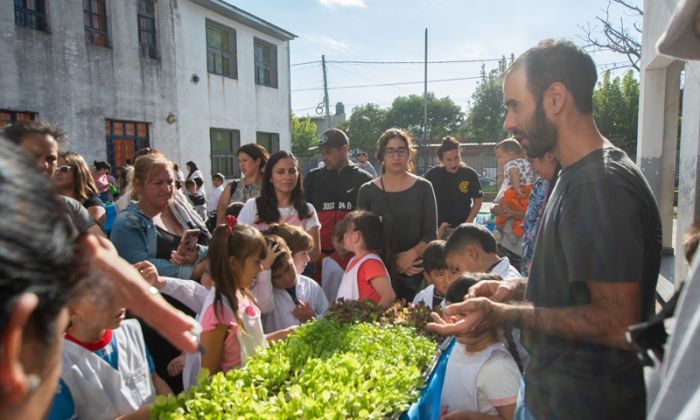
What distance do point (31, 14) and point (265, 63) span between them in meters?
9.03

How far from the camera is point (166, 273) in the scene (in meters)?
3.37

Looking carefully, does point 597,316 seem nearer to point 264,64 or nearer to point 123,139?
point 123,139

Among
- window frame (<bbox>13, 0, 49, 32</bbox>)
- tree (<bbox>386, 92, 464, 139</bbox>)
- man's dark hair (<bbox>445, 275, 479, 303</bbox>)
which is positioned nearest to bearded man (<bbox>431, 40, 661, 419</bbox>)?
man's dark hair (<bbox>445, 275, 479, 303</bbox>)

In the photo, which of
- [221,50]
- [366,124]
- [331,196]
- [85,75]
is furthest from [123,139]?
[366,124]

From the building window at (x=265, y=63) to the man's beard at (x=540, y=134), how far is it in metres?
18.3

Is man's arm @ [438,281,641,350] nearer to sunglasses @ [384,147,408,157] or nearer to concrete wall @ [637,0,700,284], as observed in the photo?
sunglasses @ [384,147,408,157]

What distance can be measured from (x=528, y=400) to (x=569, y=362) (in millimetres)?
285

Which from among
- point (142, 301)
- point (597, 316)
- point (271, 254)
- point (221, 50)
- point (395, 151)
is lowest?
point (271, 254)

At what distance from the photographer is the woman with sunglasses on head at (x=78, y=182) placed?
4.29 m

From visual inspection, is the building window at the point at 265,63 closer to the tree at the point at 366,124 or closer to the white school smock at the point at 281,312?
the white school smock at the point at 281,312

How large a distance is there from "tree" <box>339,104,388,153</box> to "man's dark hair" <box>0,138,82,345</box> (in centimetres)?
4942

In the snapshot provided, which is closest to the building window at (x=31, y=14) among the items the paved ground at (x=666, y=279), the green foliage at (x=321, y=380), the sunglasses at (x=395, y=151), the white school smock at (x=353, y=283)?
the sunglasses at (x=395, y=151)

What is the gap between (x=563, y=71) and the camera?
1.80 m

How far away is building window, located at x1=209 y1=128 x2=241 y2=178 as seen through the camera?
56.8 feet
